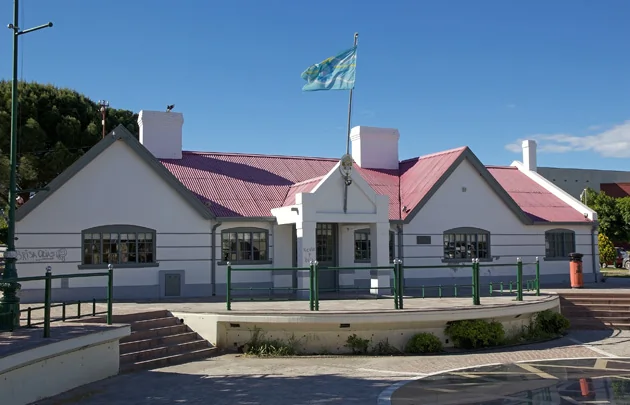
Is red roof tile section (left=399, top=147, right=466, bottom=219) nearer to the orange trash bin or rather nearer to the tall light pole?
the orange trash bin

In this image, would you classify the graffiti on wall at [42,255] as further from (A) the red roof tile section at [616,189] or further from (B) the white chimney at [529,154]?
(A) the red roof tile section at [616,189]

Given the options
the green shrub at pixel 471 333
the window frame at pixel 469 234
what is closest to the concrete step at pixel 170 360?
the green shrub at pixel 471 333

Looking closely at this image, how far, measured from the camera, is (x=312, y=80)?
2039 cm

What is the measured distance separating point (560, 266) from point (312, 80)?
1402 centimetres

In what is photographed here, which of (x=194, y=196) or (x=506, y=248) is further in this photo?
(x=506, y=248)

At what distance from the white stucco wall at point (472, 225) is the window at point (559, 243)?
0.25 metres

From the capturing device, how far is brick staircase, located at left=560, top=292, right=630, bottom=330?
63.9 feet

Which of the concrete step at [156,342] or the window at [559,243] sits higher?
the window at [559,243]

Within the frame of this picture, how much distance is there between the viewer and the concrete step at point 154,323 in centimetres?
1474

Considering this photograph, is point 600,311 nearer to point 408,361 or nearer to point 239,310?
point 408,361

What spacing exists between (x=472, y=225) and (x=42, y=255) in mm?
15541

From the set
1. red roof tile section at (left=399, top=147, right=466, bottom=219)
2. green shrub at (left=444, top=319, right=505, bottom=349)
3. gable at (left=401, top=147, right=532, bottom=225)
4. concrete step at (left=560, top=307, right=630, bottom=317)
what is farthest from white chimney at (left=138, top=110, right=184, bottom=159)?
concrete step at (left=560, top=307, right=630, bottom=317)

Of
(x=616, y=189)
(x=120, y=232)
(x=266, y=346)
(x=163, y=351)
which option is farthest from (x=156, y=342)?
(x=616, y=189)

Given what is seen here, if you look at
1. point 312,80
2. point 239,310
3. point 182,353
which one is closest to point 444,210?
point 312,80
